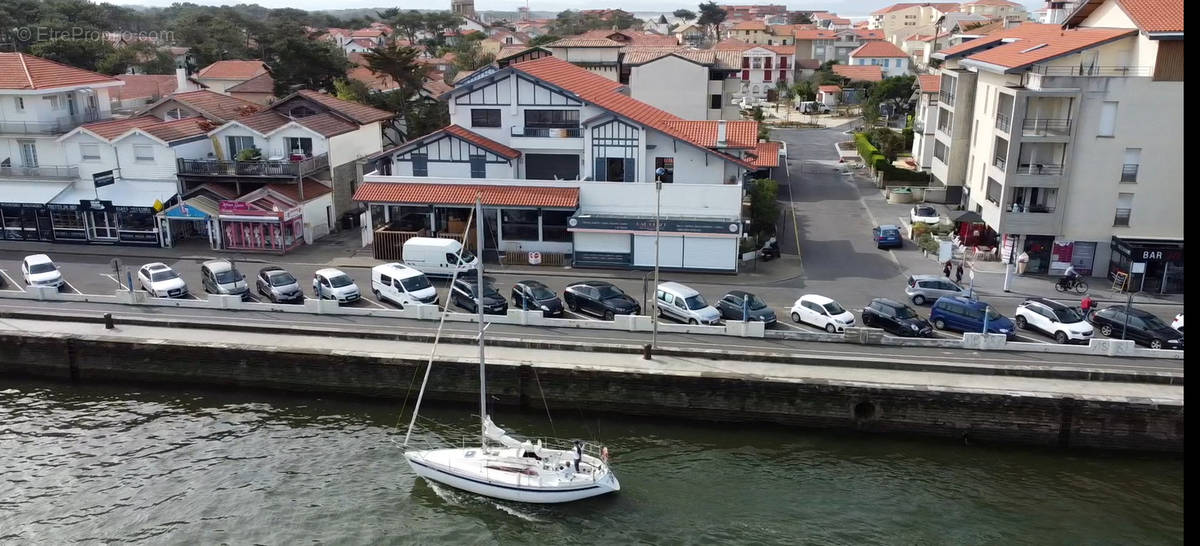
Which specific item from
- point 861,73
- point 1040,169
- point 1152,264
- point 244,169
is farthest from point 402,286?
point 861,73

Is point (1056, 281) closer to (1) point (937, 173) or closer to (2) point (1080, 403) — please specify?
(2) point (1080, 403)

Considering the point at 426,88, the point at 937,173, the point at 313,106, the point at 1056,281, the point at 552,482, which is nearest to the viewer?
the point at 552,482

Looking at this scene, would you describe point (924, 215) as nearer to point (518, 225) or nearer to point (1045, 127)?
point (1045, 127)

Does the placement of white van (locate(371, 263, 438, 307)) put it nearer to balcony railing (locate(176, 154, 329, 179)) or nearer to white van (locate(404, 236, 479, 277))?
white van (locate(404, 236, 479, 277))

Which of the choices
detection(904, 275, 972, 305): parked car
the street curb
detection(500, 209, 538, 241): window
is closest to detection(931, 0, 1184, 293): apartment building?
detection(904, 275, 972, 305): parked car
